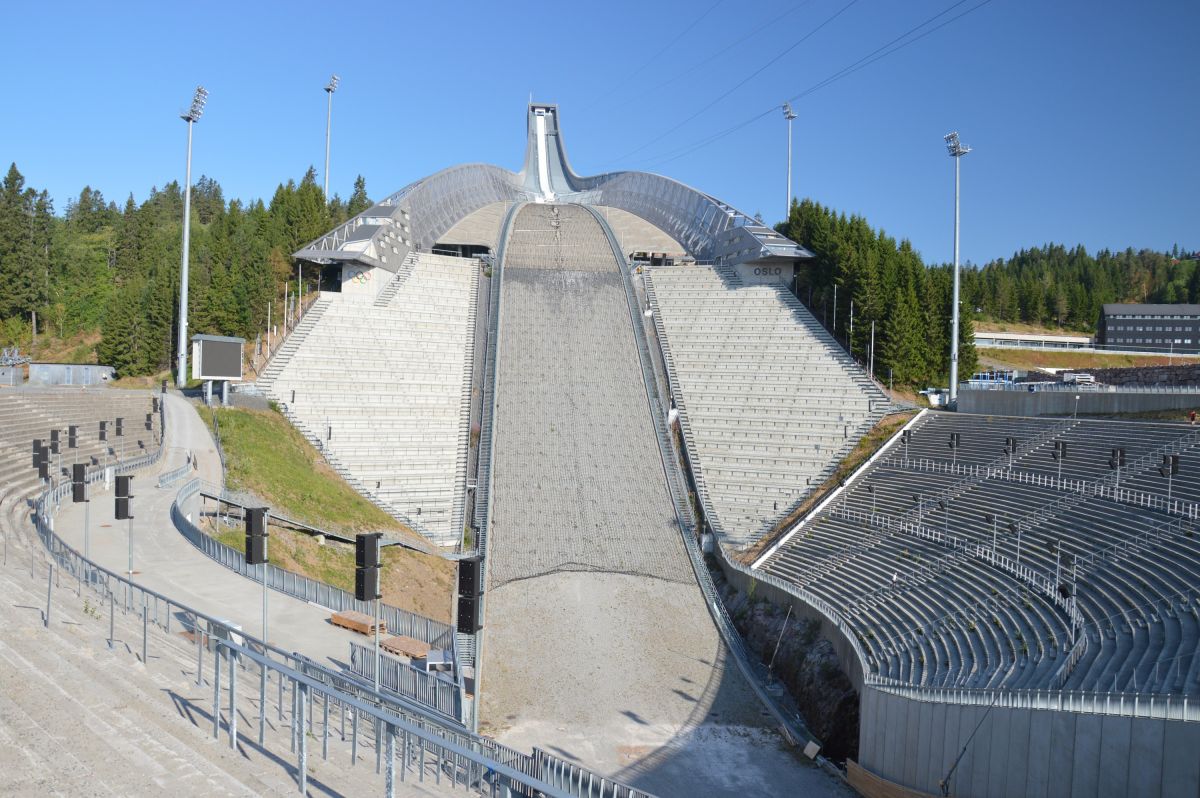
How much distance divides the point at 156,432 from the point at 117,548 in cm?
1354

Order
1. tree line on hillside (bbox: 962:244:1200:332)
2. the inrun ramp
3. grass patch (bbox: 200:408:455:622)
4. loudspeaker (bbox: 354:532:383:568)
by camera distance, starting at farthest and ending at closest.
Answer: tree line on hillside (bbox: 962:244:1200:332), grass patch (bbox: 200:408:455:622), the inrun ramp, loudspeaker (bbox: 354:532:383:568)

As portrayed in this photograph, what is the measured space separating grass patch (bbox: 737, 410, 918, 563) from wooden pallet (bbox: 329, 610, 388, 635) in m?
14.0

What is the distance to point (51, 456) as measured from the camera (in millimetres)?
26953

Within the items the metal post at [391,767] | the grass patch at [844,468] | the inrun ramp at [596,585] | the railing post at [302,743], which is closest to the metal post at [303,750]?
the railing post at [302,743]

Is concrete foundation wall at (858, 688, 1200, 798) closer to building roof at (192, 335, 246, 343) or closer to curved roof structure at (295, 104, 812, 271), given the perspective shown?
building roof at (192, 335, 246, 343)

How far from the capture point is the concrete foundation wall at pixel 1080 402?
31625 mm

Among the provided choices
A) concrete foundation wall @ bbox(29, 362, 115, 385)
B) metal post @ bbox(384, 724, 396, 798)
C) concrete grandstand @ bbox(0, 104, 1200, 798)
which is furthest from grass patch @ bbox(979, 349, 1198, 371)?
metal post @ bbox(384, 724, 396, 798)

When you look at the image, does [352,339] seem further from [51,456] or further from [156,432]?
[51,456]

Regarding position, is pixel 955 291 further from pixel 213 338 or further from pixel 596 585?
pixel 213 338

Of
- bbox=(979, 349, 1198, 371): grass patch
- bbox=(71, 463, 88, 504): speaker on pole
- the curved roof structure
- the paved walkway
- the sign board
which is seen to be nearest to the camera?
the paved walkway

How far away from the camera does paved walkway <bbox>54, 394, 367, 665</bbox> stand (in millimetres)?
17812

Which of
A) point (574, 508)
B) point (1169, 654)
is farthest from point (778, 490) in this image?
point (1169, 654)

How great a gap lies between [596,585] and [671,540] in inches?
177

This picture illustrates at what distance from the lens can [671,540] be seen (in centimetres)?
3094
